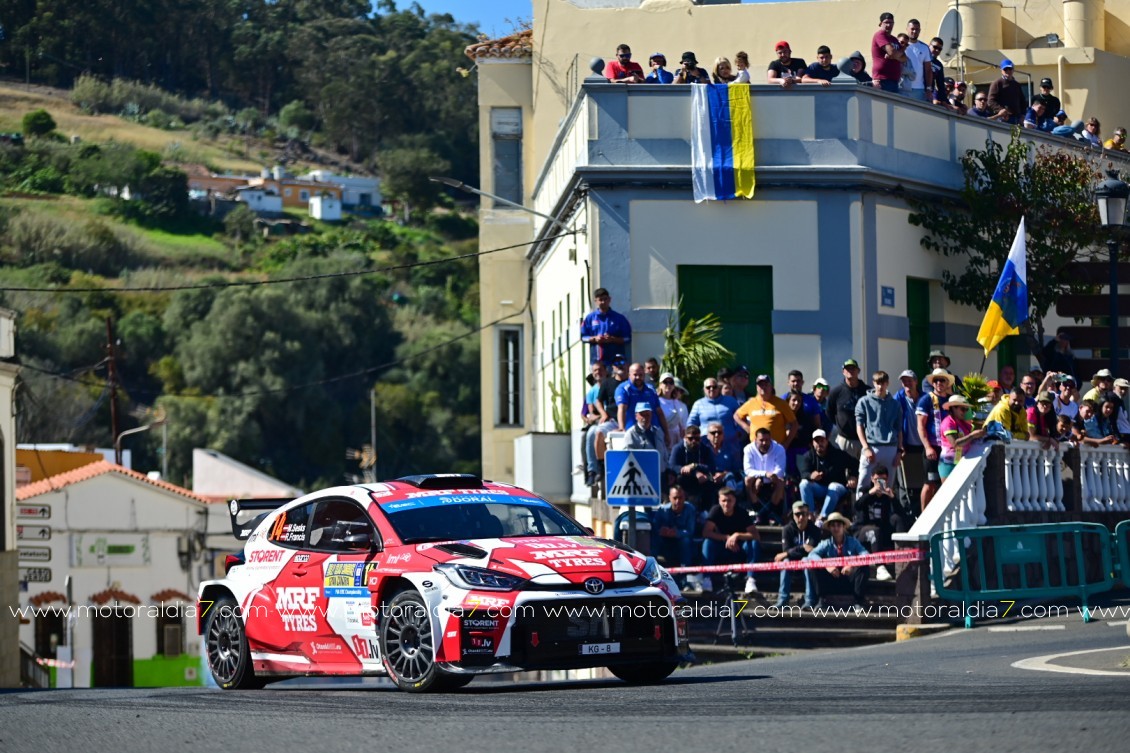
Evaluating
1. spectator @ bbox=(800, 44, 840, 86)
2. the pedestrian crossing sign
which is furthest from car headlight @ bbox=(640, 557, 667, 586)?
spectator @ bbox=(800, 44, 840, 86)

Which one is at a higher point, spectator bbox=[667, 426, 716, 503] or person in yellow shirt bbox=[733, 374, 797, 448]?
person in yellow shirt bbox=[733, 374, 797, 448]

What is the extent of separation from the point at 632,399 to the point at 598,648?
10211mm

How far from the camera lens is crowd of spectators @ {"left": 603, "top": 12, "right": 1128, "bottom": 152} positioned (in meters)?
27.9

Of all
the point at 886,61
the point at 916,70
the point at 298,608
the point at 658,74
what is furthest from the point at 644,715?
the point at 916,70

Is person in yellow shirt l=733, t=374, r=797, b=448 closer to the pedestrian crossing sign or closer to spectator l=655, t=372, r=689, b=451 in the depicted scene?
spectator l=655, t=372, r=689, b=451

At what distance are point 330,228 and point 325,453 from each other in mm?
62054

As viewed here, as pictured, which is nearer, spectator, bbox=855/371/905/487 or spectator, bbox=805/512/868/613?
spectator, bbox=805/512/868/613

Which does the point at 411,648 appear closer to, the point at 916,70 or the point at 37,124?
the point at 916,70

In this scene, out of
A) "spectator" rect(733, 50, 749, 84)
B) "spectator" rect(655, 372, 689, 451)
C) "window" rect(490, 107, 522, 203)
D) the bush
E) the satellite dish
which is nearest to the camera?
"spectator" rect(655, 372, 689, 451)

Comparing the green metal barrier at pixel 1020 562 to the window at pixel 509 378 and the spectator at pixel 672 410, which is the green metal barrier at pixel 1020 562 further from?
the window at pixel 509 378

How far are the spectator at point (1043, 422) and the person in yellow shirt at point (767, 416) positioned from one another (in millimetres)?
2760

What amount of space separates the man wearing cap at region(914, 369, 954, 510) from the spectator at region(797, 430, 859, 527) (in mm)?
839

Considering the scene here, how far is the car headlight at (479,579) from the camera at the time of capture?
1291 centimetres

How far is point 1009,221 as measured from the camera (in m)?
29.5
